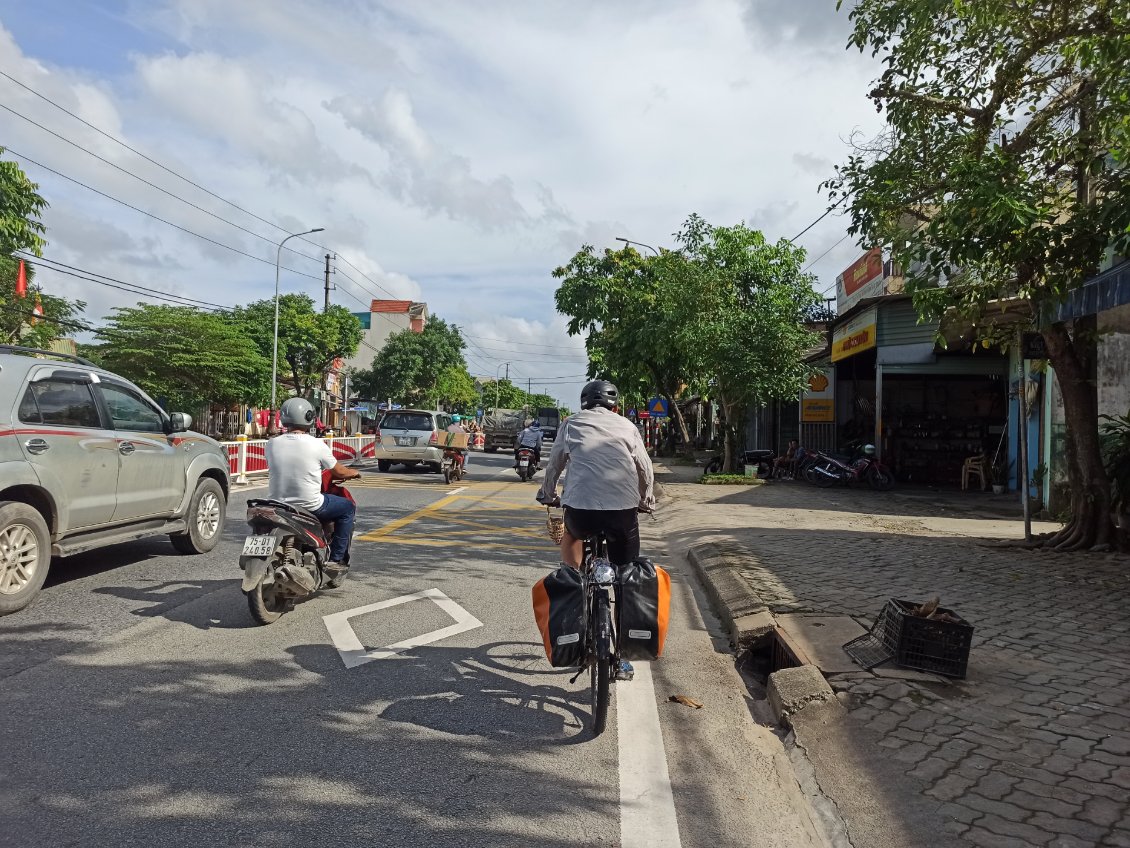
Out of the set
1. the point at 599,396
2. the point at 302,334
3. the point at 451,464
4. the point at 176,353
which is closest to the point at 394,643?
the point at 599,396

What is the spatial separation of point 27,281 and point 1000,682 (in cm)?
2970

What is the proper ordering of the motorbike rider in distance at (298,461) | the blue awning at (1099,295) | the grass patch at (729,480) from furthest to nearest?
the grass patch at (729,480)
the blue awning at (1099,295)
the motorbike rider in distance at (298,461)

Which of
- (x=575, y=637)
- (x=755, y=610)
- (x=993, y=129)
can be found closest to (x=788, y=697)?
(x=575, y=637)

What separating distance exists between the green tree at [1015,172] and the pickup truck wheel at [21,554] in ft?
26.6

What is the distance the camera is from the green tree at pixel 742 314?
2003 centimetres

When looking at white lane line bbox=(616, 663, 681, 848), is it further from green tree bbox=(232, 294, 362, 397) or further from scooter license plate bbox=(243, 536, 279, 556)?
green tree bbox=(232, 294, 362, 397)

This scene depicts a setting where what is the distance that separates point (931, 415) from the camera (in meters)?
22.9

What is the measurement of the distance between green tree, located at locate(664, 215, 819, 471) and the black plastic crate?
1506 centimetres

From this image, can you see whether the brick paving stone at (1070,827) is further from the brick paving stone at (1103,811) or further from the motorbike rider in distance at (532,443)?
the motorbike rider in distance at (532,443)

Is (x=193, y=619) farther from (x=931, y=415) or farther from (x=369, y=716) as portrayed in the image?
(x=931, y=415)

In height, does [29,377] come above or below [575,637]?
above

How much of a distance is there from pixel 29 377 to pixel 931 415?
21.8 meters

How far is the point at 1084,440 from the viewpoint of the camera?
31.1ft

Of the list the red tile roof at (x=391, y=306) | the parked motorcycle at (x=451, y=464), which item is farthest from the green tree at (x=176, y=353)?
the red tile roof at (x=391, y=306)
